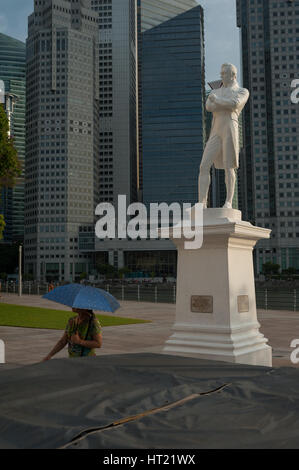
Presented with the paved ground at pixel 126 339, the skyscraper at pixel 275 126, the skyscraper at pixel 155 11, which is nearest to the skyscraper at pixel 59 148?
the skyscraper at pixel 155 11

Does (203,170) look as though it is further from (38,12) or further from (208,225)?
(38,12)

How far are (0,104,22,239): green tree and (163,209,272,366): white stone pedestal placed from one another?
12.4m

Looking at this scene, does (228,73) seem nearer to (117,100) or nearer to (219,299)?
(219,299)

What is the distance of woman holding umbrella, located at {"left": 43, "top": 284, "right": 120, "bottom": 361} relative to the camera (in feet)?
16.4

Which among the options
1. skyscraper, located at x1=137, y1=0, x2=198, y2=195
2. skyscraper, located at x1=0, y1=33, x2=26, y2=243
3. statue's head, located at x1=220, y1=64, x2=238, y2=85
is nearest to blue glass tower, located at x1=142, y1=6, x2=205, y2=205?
skyscraper, located at x1=137, y1=0, x2=198, y2=195

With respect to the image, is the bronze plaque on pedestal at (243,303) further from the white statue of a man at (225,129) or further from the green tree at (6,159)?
the green tree at (6,159)

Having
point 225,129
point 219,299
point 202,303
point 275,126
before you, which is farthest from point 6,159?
point 275,126

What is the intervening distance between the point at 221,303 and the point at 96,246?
131 metres

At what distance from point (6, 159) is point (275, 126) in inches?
4691

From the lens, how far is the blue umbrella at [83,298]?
4848 millimetres

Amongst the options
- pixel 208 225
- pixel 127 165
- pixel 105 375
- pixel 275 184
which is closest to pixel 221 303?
pixel 208 225

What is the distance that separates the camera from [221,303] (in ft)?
25.2

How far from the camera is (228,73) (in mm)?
8961

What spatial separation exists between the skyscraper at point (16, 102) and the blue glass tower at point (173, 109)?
55641mm
